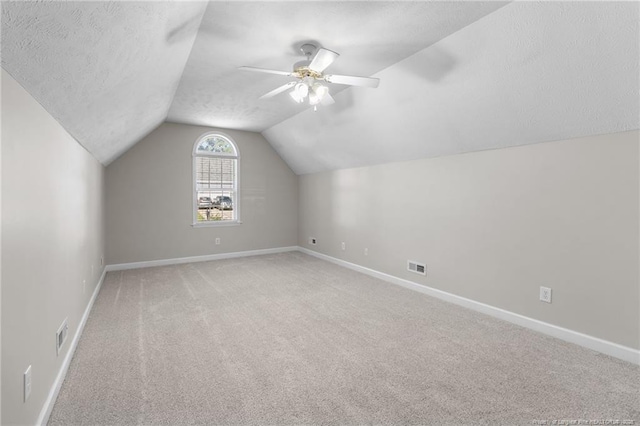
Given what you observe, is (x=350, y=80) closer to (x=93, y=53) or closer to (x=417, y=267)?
(x=93, y=53)

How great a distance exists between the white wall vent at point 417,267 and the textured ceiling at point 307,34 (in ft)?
7.87

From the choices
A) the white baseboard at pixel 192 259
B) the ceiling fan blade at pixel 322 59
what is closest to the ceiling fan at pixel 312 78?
the ceiling fan blade at pixel 322 59

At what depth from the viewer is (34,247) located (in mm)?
1607

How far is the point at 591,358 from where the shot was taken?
2412 millimetres

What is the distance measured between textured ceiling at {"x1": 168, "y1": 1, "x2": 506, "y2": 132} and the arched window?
231 cm

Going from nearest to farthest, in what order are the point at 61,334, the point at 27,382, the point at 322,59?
1. the point at 27,382
2. the point at 61,334
3. the point at 322,59

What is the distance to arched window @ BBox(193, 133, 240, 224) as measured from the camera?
589 cm

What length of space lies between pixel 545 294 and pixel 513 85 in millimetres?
1848

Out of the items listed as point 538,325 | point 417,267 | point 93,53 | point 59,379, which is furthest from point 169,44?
point 538,325

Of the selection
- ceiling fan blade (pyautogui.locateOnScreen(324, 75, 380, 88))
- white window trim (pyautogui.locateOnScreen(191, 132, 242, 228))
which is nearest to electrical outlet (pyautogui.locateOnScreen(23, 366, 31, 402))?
ceiling fan blade (pyautogui.locateOnScreen(324, 75, 380, 88))

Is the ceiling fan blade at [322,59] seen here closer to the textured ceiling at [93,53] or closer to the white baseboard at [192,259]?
the textured ceiling at [93,53]

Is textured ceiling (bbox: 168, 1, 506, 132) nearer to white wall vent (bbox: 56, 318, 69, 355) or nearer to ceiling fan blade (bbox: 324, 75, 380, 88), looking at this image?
ceiling fan blade (bbox: 324, 75, 380, 88)

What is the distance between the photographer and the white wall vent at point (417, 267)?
13.3ft

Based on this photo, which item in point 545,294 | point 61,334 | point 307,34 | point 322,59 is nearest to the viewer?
point 61,334
